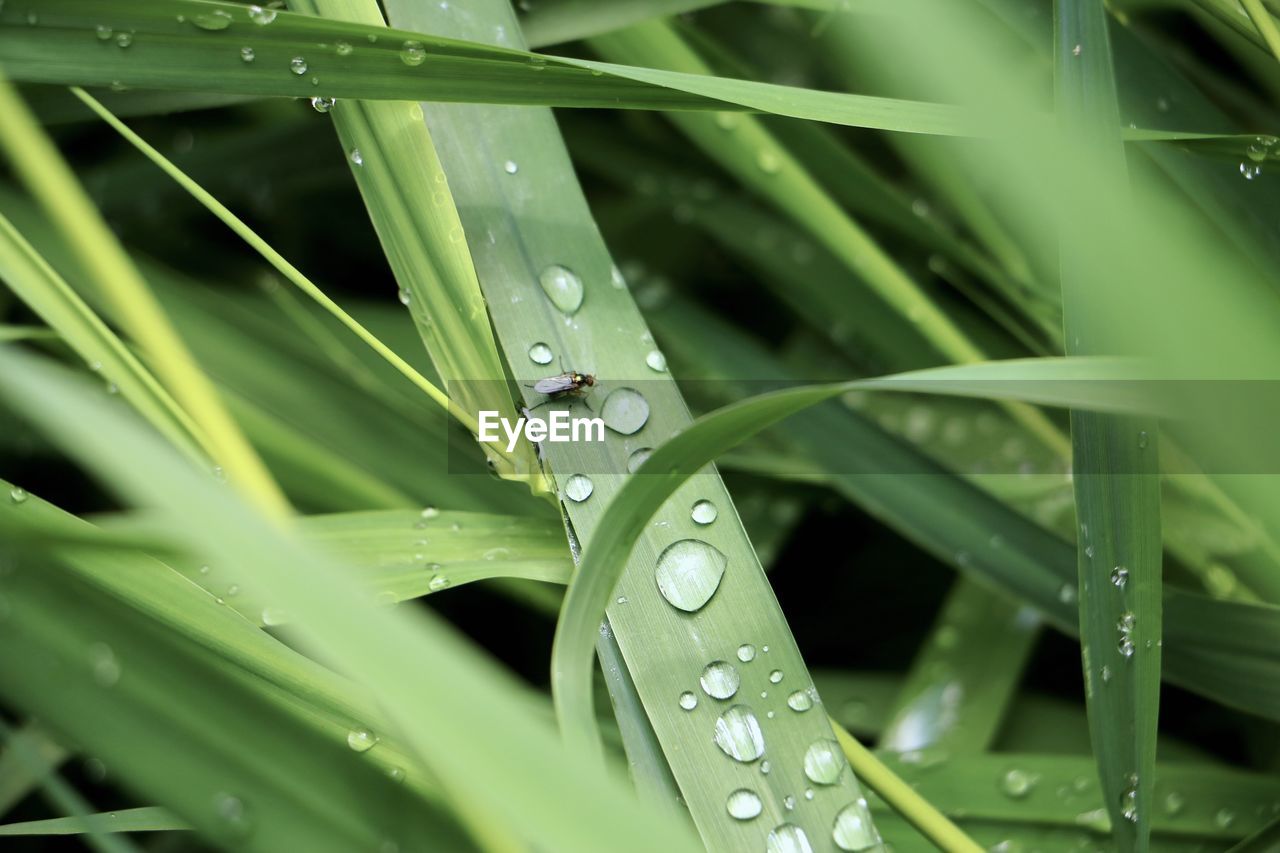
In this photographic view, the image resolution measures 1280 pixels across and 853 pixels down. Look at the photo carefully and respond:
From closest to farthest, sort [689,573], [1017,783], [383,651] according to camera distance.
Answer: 1. [383,651]
2. [689,573]
3. [1017,783]

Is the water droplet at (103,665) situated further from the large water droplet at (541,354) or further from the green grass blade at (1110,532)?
the green grass blade at (1110,532)

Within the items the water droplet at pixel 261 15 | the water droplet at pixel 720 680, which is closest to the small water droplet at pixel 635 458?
the water droplet at pixel 720 680

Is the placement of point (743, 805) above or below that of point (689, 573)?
below

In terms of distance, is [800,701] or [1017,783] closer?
[800,701]

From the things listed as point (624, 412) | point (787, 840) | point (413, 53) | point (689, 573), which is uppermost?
point (413, 53)

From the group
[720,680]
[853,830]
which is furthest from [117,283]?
[853,830]

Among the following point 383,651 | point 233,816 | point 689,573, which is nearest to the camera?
point 383,651

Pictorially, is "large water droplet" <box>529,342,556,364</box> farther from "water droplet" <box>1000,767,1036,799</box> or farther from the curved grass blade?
"water droplet" <box>1000,767,1036,799</box>
